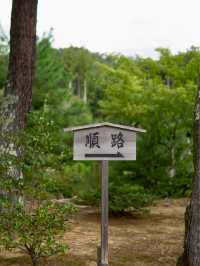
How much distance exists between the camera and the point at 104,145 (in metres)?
4.41

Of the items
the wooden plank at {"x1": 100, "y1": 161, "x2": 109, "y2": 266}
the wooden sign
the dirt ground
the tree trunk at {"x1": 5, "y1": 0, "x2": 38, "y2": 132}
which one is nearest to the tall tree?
the tree trunk at {"x1": 5, "y1": 0, "x2": 38, "y2": 132}

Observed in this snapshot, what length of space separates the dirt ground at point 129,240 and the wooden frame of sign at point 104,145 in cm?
68

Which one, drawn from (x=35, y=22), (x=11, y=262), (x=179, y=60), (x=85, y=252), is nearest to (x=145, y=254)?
(x=85, y=252)

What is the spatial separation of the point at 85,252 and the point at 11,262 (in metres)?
0.89

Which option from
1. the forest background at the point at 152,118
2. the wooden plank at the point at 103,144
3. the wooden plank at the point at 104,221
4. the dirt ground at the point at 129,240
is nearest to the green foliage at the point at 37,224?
the wooden plank at the point at 104,221

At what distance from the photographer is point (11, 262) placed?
4938mm

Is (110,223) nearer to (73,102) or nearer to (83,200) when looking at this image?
(83,200)

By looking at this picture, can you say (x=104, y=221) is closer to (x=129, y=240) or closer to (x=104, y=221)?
(x=104, y=221)

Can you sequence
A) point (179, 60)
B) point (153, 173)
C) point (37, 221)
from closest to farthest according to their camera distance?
point (37, 221) → point (153, 173) → point (179, 60)

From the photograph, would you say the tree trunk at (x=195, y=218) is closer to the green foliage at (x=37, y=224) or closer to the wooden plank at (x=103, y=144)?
the wooden plank at (x=103, y=144)

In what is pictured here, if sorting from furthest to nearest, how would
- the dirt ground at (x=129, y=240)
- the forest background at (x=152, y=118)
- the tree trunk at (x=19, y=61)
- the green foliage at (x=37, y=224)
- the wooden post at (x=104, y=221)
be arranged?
the forest background at (x=152, y=118) < the tree trunk at (x=19, y=61) < the dirt ground at (x=129, y=240) < the wooden post at (x=104, y=221) < the green foliage at (x=37, y=224)

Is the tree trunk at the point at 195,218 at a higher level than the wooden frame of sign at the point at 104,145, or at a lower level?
lower

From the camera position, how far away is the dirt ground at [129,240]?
5.01 metres

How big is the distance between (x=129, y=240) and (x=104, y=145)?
213 cm
